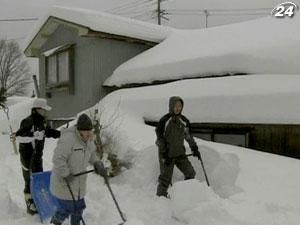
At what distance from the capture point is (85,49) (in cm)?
1505

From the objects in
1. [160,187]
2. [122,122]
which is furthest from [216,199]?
[122,122]

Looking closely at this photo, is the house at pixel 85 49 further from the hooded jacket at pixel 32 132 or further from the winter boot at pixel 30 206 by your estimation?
the winter boot at pixel 30 206

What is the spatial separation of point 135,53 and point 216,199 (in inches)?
394

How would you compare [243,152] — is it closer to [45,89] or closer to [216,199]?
[216,199]

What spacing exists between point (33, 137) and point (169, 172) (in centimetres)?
221

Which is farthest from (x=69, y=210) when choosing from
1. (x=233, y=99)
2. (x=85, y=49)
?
(x=85, y=49)

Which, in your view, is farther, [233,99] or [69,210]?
[233,99]

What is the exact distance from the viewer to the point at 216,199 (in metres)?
6.14

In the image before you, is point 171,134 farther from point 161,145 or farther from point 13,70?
point 13,70

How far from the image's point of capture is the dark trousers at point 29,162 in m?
6.56

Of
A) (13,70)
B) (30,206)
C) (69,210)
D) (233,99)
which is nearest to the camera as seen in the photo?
(69,210)

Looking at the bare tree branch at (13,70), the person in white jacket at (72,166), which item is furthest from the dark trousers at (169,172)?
the bare tree branch at (13,70)

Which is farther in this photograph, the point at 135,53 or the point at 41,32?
the point at 41,32

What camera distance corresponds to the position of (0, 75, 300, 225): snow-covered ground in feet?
19.2
